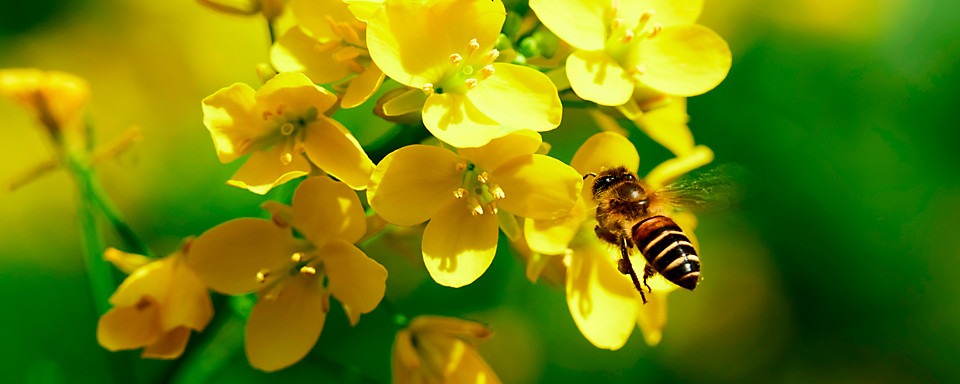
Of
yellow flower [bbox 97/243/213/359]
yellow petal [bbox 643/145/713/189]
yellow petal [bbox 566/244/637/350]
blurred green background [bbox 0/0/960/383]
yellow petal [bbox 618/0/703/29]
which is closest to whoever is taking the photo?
yellow flower [bbox 97/243/213/359]

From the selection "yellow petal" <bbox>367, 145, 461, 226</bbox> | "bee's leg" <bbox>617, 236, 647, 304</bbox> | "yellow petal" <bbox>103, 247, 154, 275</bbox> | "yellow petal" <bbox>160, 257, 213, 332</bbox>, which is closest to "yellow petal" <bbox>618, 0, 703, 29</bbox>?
"bee's leg" <bbox>617, 236, 647, 304</bbox>

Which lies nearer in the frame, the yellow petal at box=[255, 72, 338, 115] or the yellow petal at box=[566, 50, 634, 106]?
the yellow petal at box=[255, 72, 338, 115]

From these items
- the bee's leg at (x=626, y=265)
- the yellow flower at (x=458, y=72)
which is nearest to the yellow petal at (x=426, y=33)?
the yellow flower at (x=458, y=72)

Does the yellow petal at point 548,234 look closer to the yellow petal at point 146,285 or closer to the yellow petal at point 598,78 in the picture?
the yellow petal at point 598,78

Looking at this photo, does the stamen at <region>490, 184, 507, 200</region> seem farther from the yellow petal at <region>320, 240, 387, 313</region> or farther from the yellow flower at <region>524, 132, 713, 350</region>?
the yellow petal at <region>320, 240, 387, 313</region>

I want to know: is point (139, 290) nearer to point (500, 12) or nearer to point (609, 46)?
point (500, 12)

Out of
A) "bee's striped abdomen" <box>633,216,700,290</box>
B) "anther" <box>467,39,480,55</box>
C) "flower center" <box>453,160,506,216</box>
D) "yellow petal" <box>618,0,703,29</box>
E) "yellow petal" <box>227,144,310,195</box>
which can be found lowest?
"bee's striped abdomen" <box>633,216,700,290</box>

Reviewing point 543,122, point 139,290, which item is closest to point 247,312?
point 139,290
